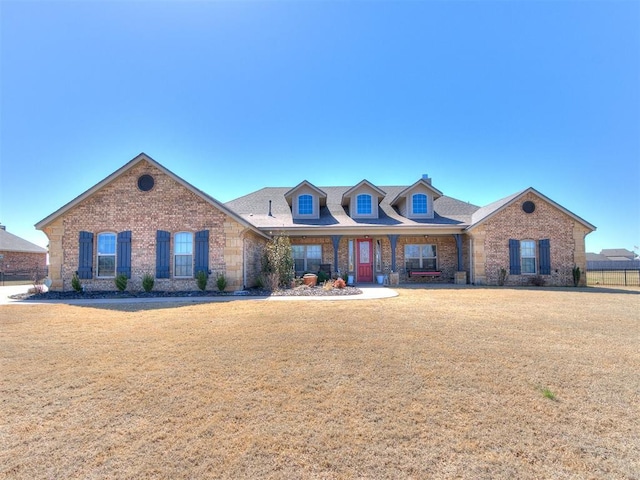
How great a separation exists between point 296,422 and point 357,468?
2.67ft

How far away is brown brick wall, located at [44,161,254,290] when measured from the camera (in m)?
13.1

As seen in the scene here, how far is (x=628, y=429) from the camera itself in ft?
9.70

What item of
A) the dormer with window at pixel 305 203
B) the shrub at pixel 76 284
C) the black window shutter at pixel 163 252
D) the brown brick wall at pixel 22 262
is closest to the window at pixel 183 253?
the black window shutter at pixel 163 252

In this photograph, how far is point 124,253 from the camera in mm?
13234

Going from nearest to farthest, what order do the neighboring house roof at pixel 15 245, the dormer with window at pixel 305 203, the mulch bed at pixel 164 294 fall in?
the mulch bed at pixel 164 294, the dormer with window at pixel 305 203, the neighboring house roof at pixel 15 245

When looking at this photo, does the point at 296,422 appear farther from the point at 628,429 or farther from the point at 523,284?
the point at 523,284

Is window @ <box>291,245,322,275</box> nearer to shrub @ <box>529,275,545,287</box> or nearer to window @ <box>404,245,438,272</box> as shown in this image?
window @ <box>404,245,438,272</box>

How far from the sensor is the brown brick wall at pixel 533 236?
16125mm

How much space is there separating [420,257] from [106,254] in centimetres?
1545

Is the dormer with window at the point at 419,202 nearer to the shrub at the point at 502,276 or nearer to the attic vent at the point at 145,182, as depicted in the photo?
the shrub at the point at 502,276

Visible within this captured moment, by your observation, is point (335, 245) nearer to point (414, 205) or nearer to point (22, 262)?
Result: point (414, 205)

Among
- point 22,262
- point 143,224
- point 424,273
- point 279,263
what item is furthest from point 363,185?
point 22,262

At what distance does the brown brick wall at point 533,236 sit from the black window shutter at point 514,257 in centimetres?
18

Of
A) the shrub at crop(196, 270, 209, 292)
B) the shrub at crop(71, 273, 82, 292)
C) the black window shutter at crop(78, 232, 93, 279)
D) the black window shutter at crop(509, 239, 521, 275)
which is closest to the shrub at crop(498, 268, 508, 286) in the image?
the black window shutter at crop(509, 239, 521, 275)
